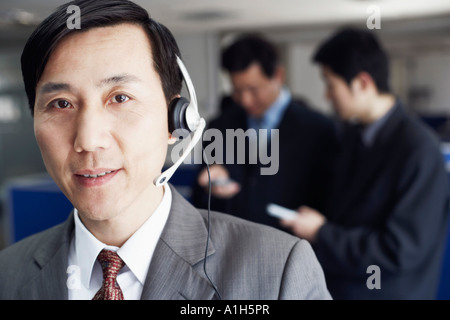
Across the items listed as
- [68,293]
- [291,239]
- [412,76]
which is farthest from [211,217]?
[412,76]

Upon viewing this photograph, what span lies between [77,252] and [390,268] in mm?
889

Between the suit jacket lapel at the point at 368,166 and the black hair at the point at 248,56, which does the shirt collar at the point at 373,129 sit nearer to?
the suit jacket lapel at the point at 368,166

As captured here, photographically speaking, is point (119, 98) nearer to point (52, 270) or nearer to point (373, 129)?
point (52, 270)

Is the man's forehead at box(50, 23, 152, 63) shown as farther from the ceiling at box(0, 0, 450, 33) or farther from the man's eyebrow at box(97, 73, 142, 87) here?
the ceiling at box(0, 0, 450, 33)

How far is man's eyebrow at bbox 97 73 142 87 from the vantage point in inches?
18.1

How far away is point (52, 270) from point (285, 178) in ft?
1.39

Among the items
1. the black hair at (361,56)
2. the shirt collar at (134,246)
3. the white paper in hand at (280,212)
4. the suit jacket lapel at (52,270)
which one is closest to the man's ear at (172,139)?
the shirt collar at (134,246)

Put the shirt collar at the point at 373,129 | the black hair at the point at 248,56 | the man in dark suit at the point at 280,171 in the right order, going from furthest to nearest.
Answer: the black hair at the point at 248,56 < the shirt collar at the point at 373,129 < the man in dark suit at the point at 280,171

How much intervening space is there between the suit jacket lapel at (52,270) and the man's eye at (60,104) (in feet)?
0.72

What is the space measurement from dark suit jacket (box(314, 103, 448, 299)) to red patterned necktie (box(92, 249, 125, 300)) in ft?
2.18

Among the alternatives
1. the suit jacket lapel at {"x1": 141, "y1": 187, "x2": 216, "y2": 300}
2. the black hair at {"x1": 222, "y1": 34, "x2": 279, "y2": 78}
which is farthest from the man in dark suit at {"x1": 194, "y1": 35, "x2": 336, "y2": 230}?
the black hair at {"x1": 222, "y1": 34, "x2": 279, "y2": 78}

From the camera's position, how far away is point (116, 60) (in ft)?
1.54

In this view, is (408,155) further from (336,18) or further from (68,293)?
(336,18)

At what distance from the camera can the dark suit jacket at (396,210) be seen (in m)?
1.20
